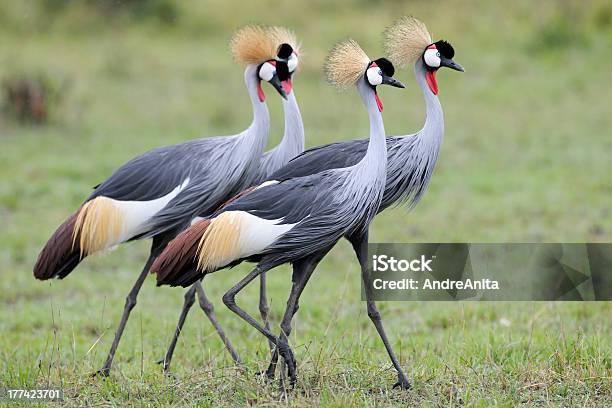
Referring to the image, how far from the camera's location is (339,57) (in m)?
3.84

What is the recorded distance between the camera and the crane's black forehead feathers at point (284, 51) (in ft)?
14.4

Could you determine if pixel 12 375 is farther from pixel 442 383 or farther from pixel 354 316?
pixel 354 316

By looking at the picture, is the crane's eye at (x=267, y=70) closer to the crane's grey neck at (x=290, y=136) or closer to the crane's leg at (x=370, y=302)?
the crane's grey neck at (x=290, y=136)

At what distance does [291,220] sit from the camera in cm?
370

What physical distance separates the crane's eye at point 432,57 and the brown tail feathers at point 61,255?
5.59ft

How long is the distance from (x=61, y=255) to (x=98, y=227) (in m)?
0.22

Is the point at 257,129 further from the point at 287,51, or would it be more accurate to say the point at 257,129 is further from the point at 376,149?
the point at 376,149

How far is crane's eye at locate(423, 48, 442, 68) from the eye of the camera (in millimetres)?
4105

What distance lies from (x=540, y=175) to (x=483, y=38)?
4950 mm

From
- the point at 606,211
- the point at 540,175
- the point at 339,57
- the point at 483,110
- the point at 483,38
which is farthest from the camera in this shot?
the point at 483,38

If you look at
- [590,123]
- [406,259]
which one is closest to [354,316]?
[406,259]

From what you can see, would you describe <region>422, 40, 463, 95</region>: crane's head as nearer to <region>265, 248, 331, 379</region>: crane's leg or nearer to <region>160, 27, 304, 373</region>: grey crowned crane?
<region>160, 27, 304, 373</region>: grey crowned crane

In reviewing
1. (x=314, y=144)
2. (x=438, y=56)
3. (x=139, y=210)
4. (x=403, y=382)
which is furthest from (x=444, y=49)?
(x=314, y=144)

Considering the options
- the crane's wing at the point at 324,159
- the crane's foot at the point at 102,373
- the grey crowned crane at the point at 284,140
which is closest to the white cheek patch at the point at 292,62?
the grey crowned crane at the point at 284,140
